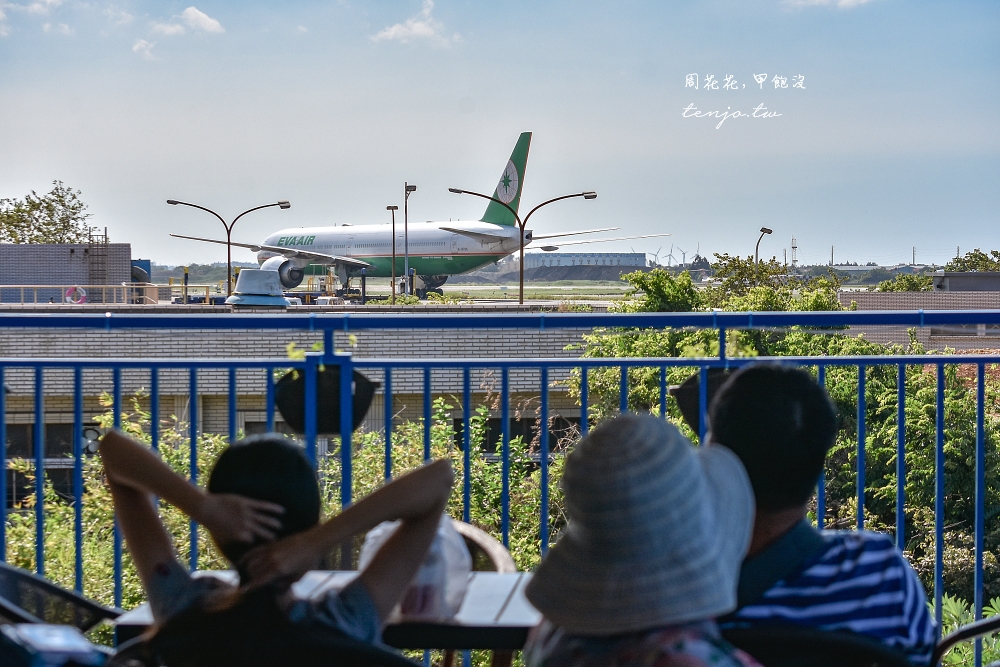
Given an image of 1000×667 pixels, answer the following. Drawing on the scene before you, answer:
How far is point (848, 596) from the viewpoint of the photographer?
1.60 metres

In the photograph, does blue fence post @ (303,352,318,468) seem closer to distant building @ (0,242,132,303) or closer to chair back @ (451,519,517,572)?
chair back @ (451,519,517,572)

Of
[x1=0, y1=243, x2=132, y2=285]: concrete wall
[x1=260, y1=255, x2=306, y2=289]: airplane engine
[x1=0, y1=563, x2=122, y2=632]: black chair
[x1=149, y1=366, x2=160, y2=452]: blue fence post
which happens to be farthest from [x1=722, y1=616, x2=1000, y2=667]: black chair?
[x1=0, y1=243, x2=132, y2=285]: concrete wall

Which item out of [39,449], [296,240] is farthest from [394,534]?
[296,240]

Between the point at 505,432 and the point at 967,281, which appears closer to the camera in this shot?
the point at 505,432

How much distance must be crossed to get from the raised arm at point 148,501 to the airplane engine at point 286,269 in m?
57.1

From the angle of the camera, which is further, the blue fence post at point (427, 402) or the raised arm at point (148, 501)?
the blue fence post at point (427, 402)

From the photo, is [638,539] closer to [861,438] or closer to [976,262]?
[861,438]

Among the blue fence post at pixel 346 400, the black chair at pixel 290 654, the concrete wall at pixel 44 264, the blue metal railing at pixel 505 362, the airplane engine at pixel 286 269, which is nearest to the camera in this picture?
the black chair at pixel 290 654

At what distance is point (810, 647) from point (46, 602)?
5.51 ft

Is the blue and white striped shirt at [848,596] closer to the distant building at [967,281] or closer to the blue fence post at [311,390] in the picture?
the blue fence post at [311,390]

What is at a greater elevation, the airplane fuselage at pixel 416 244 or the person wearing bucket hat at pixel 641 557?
the airplane fuselage at pixel 416 244

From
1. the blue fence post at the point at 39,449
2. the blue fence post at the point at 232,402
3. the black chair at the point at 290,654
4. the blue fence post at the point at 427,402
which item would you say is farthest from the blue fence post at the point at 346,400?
the black chair at the point at 290,654

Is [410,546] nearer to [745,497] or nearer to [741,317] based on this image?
[745,497]

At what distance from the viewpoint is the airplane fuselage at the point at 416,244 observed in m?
65.2
